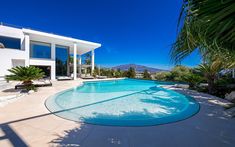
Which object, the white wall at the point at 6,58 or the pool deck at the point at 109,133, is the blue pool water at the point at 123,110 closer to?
the pool deck at the point at 109,133

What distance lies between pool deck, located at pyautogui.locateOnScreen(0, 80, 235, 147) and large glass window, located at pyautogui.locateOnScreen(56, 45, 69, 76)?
15.8 m

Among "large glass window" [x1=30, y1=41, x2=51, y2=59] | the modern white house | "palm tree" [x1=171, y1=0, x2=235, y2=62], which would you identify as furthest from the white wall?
"palm tree" [x1=171, y1=0, x2=235, y2=62]

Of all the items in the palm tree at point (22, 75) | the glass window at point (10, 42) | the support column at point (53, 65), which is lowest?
the palm tree at point (22, 75)

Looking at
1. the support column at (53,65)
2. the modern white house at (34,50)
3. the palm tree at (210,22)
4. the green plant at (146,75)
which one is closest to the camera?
the palm tree at (210,22)

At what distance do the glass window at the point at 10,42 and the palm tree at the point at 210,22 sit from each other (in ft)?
65.3

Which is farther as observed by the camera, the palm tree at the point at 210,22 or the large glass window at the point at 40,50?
the large glass window at the point at 40,50

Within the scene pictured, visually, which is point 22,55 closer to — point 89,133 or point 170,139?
point 89,133

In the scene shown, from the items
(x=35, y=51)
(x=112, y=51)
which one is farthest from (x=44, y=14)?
(x=112, y=51)

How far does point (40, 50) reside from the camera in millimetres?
17250

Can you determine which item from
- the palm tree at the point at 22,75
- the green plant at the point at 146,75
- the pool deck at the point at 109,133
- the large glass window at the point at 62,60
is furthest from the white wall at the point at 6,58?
the green plant at the point at 146,75

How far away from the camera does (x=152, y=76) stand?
22.7m

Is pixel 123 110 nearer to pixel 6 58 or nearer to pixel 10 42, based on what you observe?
pixel 6 58

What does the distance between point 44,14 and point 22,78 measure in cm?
1468

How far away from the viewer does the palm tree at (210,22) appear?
81 centimetres
